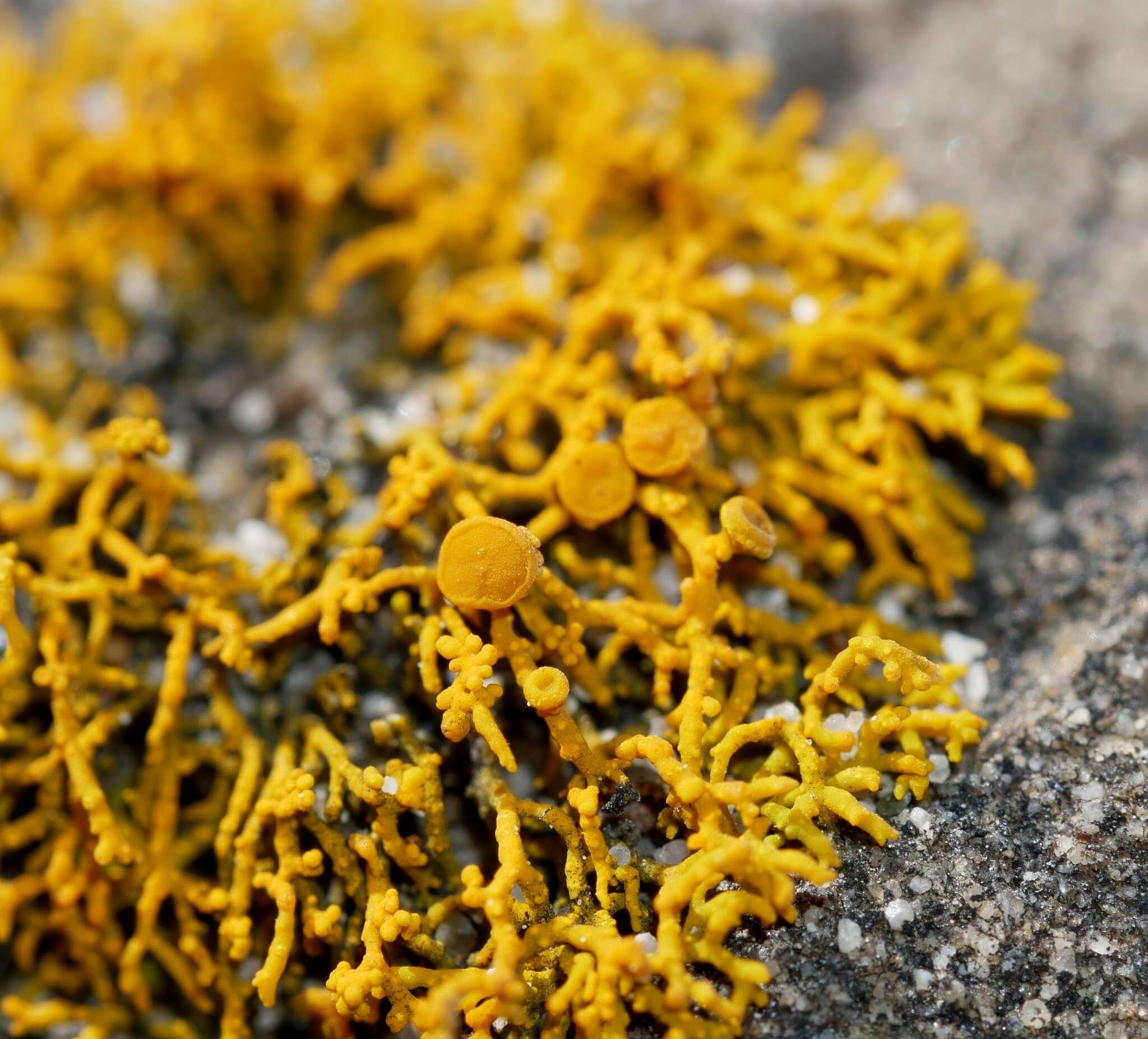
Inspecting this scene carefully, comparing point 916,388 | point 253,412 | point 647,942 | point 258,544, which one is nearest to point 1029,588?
point 916,388

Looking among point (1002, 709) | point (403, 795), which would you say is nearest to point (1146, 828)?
point (1002, 709)

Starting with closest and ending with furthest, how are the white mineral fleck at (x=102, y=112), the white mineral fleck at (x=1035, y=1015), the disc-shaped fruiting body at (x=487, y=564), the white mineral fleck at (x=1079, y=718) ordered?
the white mineral fleck at (x=1035, y=1015)
the disc-shaped fruiting body at (x=487, y=564)
the white mineral fleck at (x=1079, y=718)
the white mineral fleck at (x=102, y=112)

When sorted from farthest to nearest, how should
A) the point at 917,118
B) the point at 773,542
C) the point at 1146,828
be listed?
1. the point at 917,118
2. the point at 773,542
3. the point at 1146,828

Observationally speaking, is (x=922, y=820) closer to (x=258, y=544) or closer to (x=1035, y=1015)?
(x=1035, y=1015)

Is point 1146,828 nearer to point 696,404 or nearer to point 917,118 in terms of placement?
point 696,404

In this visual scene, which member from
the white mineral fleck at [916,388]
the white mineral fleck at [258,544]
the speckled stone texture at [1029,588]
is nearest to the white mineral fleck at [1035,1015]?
the speckled stone texture at [1029,588]

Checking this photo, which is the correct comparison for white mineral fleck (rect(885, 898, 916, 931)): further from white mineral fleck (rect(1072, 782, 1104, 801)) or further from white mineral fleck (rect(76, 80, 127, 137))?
white mineral fleck (rect(76, 80, 127, 137))

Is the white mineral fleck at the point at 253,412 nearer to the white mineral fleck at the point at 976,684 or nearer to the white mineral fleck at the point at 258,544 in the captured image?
the white mineral fleck at the point at 258,544
